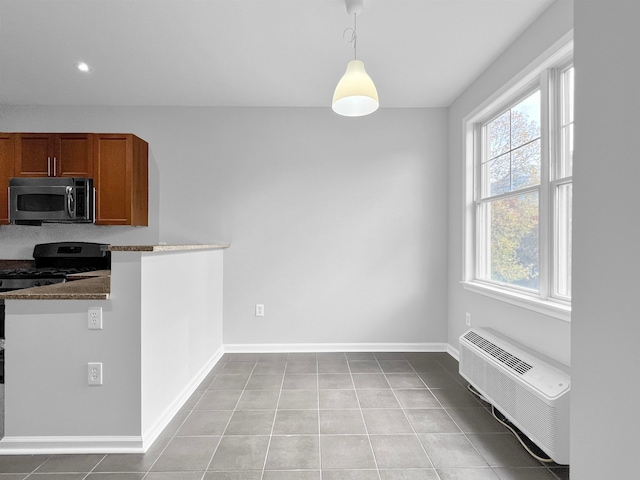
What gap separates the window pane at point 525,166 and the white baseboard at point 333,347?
1890 mm

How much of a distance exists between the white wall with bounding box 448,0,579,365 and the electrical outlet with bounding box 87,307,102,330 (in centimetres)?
255

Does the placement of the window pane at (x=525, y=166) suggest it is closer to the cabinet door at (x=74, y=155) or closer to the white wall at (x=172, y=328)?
the white wall at (x=172, y=328)

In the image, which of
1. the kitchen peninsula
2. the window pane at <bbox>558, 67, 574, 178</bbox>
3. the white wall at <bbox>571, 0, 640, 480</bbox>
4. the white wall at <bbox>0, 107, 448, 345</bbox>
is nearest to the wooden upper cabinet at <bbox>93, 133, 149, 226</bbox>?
the white wall at <bbox>0, 107, 448, 345</bbox>

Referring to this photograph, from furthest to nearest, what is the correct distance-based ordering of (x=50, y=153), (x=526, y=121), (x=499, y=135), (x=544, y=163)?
(x=50, y=153)
(x=499, y=135)
(x=526, y=121)
(x=544, y=163)

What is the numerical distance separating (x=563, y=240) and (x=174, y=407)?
8.87 ft

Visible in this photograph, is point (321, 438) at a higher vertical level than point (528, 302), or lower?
lower

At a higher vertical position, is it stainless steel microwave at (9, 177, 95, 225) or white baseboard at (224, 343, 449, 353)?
stainless steel microwave at (9, 177, 95, 225)

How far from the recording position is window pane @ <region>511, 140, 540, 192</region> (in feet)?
8.27

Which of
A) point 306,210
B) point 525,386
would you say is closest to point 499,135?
point 306,210

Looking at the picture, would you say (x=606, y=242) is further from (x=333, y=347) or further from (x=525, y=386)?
(x=333, y=347)

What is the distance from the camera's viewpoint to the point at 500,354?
7.71 feet

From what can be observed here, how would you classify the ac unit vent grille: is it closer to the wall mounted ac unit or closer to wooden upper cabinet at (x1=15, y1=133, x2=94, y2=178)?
the wall mounted ac unit

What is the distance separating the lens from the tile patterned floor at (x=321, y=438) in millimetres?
1818

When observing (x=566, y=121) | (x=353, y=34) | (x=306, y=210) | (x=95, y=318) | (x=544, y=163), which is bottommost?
(x=95, y=318)
